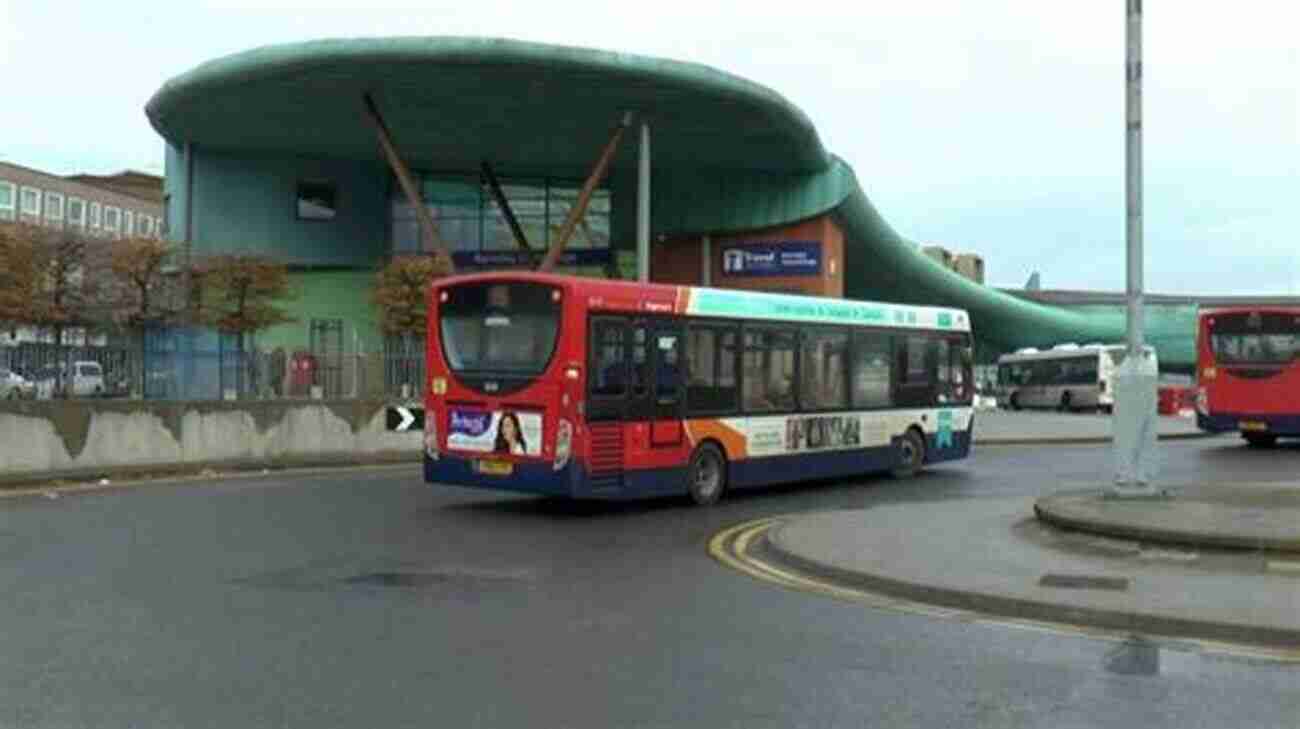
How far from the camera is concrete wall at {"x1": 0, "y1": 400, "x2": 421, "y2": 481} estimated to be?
2184 centimetres

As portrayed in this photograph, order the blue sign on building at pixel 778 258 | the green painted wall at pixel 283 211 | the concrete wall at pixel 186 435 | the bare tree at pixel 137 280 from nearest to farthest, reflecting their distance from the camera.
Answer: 1. the concrete wall at pixel 186 435
2. the bare tree at pixel 137 280
3. the green painted wall at pixel 283 211
4. the blue sign on building at pixel 778 258

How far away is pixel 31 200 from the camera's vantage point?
105500 millimetres

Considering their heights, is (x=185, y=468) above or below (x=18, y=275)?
below

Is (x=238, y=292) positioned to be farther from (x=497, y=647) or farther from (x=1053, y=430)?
(x=497, y=647)

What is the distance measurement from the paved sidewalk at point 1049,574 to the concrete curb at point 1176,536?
0.09 metres

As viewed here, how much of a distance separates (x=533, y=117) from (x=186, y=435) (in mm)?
21584

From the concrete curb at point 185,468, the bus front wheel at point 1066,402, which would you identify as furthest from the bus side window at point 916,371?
the bus front wheel at point 1066,402

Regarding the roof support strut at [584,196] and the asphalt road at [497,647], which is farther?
the roof support strut at [584,196]

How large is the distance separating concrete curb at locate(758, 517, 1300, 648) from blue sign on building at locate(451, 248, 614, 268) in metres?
37.6

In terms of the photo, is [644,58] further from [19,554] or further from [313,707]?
[313,707]

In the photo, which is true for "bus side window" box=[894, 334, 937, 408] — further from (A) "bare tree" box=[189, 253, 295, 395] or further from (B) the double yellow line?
(A) "bare tree" box=[189, 253, 295, 395]

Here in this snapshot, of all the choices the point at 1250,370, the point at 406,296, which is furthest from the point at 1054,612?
the point at 406,296

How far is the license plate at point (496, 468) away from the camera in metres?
17.5

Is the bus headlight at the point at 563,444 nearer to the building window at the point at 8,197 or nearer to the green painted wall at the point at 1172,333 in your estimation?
the green painted wall at the point at 1172,333
